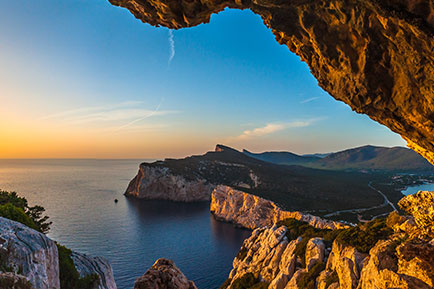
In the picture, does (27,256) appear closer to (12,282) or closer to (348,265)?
(12,282)

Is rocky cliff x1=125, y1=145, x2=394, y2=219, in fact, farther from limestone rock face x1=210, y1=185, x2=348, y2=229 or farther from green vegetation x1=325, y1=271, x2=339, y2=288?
green vegetation x1=325, y1=271, x2=339, y2=288

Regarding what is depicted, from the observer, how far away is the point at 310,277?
A: 22.2 metres

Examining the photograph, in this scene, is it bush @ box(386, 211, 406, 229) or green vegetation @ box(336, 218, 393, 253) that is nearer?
green vegetation @ box(336, 218, 393, 253)

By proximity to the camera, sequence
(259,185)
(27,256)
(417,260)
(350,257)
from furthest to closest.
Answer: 1. (259,185)
2. (350,257)
3. (417,260)
4. (27,256)

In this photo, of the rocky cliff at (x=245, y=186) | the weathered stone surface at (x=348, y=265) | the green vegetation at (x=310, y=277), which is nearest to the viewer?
the weathered stone surface at (x=348, y=265)

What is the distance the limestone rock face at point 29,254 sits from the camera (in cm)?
947

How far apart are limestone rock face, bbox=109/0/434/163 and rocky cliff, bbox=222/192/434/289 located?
21.1 ft

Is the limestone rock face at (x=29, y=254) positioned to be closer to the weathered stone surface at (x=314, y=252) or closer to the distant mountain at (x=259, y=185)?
the weathered stone surface at (x=314, y=252)

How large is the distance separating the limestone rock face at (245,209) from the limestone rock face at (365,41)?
53817 millimetres

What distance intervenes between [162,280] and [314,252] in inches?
755

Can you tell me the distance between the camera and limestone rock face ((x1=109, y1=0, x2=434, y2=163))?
8953 millimetres

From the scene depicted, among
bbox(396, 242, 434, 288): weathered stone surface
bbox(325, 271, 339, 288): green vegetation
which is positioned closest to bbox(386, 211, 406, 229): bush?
bbox(325, 271, 339, 288): green vegetation

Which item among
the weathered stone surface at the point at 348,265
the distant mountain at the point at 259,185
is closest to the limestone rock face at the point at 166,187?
the distant mountain at the point at 259,185

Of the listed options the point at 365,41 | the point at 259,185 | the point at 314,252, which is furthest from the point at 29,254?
the point at 259,185
